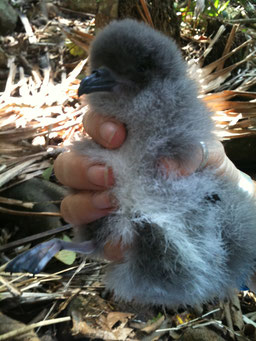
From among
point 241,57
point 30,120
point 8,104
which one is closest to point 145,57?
point 30,120

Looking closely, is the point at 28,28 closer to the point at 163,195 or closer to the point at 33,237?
the point at 33,237

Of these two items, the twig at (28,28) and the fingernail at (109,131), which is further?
the twig at (28,28)

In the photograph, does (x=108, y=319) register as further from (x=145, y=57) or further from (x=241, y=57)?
(x=241, y=57)

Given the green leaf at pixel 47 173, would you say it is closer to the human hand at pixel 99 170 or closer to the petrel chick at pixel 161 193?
the human hand at pixel 99 170

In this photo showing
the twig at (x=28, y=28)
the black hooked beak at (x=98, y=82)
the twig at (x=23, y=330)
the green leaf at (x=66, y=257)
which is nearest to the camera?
the twig at (x=23, y=330)

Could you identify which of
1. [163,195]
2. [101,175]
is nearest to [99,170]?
[101,175]

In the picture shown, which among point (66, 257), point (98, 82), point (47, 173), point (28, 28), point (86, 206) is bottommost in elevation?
point (66, 257)

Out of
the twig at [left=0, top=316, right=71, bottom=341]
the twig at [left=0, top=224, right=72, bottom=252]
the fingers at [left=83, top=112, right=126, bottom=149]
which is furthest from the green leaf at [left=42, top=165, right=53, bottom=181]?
the twig at [left=0, top=316, right=71, bottom=341]

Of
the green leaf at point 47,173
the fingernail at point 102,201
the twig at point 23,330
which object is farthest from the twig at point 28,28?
the twig at point 23,330
